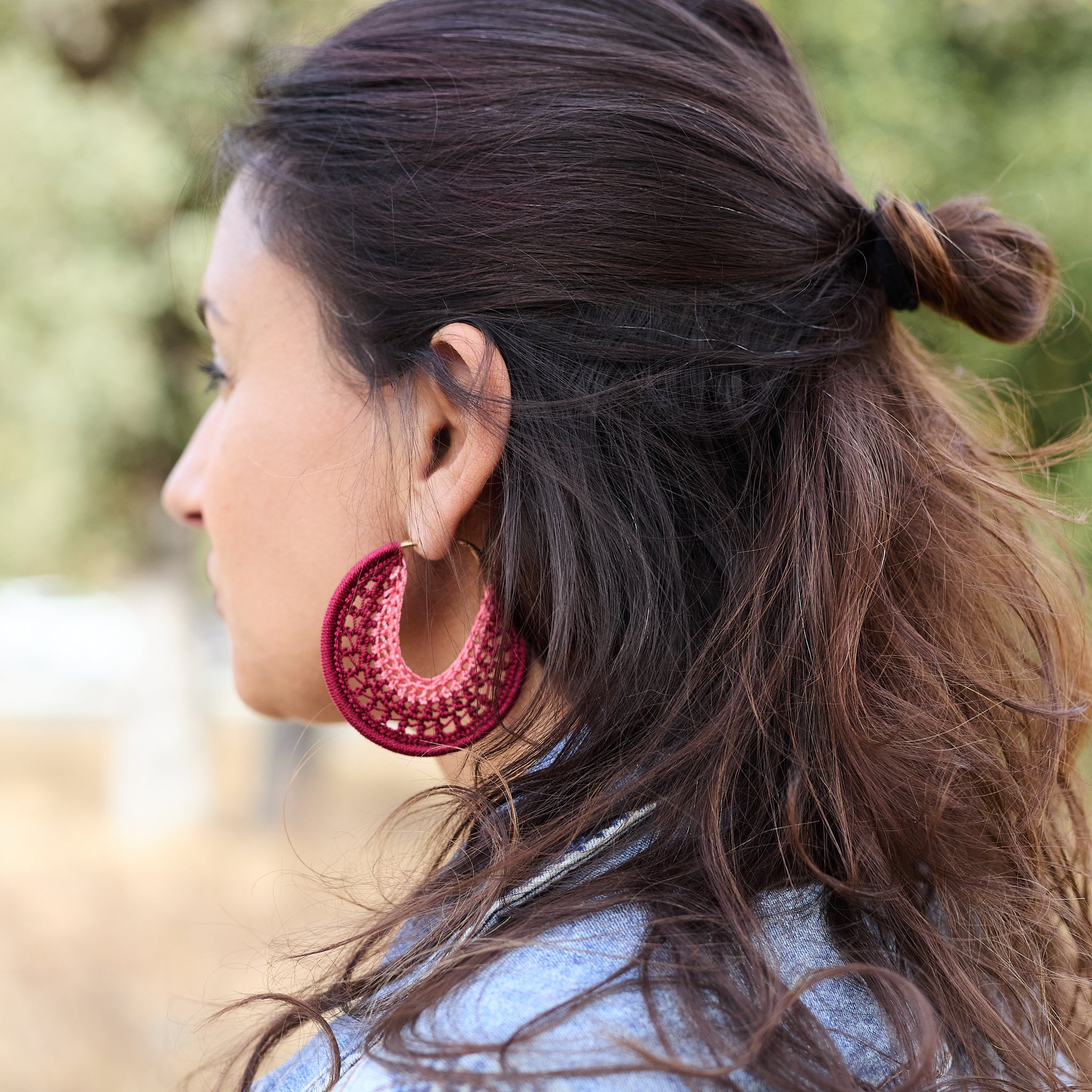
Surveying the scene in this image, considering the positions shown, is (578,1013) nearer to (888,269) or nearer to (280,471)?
(280,471)

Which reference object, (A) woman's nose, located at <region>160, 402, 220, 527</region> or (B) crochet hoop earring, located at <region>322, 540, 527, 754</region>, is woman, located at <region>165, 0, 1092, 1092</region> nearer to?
(B) crochet hoop earring, located at <region>322, 540, 527, 754</region>

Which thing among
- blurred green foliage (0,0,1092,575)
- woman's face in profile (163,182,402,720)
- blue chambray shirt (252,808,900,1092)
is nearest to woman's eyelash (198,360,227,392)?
woman's face in profile (163,182,402,720)

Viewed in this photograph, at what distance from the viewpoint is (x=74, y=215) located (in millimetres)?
6527

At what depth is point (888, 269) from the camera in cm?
133

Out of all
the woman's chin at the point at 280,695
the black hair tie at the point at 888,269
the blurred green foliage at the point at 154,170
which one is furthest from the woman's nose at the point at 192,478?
the blurred green foliage at the point at 154,170

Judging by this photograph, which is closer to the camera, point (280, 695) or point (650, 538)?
point (650, 538)

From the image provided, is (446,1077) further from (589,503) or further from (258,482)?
(258,482)

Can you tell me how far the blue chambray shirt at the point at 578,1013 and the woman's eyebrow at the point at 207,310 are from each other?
34.3 inches

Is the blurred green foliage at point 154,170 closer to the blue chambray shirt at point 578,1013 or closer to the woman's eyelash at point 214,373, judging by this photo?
the woman's eyelash at point 214,373

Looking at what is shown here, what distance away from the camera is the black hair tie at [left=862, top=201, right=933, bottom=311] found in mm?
1326

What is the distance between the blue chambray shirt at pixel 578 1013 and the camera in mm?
835

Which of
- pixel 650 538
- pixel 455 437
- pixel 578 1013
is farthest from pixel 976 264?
pixel 578 1013

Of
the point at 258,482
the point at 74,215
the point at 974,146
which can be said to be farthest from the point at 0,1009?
the point at 974,146

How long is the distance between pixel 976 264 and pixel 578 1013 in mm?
1044
